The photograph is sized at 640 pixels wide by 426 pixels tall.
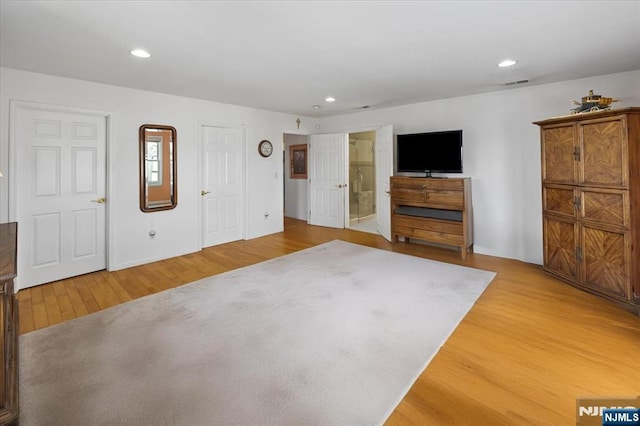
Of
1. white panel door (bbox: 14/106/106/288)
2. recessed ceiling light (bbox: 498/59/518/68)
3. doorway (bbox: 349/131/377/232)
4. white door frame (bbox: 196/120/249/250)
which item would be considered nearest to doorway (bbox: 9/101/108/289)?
white panel door (bbox: 14/106/106/288)

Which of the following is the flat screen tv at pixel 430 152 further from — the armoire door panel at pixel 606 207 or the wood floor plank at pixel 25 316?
the wood floor plank at pixel 25 316

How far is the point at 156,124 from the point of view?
4438mm

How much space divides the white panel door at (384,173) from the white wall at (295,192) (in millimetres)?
2156

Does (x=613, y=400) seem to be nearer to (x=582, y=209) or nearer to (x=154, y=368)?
(x=582, y=209)

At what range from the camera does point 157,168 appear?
14.9 feet

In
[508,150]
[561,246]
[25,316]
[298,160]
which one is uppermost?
[298,160]

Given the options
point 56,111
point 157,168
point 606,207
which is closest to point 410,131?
point 606,207

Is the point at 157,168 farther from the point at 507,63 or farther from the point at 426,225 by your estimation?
the point at 507,63

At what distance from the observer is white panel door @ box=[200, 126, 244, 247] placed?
5176 mm

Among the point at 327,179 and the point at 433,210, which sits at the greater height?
the point at 327,179

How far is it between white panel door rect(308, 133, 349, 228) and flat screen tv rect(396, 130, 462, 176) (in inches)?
57.8

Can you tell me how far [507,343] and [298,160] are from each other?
6.18 meters

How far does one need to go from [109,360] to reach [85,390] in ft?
0.98

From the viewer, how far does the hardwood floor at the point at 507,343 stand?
5.60 feet
